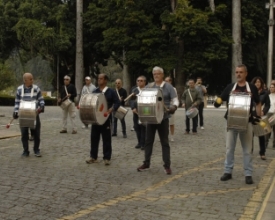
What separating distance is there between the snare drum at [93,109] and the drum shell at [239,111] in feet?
8.91

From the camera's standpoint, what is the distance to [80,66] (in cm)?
3791

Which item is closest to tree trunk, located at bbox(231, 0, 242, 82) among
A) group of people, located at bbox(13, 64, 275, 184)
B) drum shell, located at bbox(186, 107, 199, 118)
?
drum shell, located at bbox(186, 107, 199, 118)

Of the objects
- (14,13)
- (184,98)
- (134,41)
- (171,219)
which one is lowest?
(171,219)

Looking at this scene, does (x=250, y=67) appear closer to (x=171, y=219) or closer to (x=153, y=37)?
(x=153, y=37)

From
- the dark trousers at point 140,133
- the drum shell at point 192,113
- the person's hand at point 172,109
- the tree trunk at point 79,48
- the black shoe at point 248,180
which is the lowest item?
the black shoe at point 248,180

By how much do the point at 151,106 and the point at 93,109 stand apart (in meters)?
1.34

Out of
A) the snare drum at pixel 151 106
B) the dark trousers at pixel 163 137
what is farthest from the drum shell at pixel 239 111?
the dark trousers at pixel 163 137

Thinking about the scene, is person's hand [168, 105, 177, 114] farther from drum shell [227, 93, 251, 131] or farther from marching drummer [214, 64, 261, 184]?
drum shell [227, 93, 251, 131]

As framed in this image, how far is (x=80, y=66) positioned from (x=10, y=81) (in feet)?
41.9

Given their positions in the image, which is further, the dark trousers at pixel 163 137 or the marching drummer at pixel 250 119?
the dark trousers at pixel 163 137

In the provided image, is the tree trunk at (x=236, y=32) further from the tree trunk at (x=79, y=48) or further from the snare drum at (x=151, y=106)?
the snare drum at (x=151, y=106)

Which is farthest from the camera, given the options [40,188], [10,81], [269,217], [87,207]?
[10,81]

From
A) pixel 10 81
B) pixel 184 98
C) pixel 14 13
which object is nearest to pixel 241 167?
pixel 184 98

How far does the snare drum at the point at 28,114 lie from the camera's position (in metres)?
9.92
